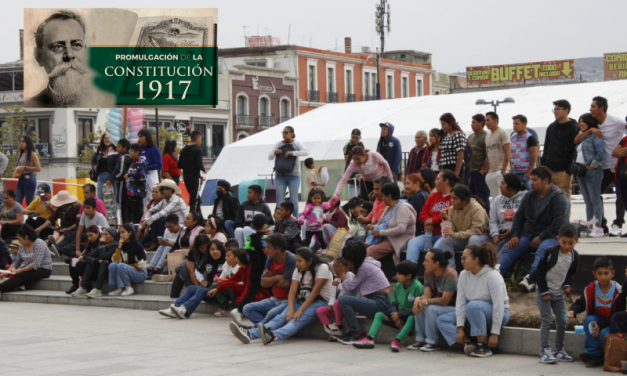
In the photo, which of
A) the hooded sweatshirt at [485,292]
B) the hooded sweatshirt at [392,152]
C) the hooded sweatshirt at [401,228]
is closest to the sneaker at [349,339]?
the hooded sweatshirt at [485,292]

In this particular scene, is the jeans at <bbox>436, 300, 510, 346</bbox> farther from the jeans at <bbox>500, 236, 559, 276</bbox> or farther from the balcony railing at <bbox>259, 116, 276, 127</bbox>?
the balcony railing at <bbox>259, 116, 276, 127</bbox>

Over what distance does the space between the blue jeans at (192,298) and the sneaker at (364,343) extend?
290cm

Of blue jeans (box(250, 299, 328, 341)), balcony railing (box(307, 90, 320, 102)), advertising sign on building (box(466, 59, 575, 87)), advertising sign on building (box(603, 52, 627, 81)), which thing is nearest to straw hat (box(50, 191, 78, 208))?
blue jeans (box(250, 299, 328, 341))

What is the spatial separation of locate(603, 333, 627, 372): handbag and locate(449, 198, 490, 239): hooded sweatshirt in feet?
8.39

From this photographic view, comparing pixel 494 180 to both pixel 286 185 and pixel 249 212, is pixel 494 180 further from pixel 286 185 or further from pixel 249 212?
pixel 286 185

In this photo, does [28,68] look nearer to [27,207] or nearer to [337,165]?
[27,207]

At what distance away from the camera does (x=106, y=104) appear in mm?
20344

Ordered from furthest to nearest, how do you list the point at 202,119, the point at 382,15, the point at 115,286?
the point at 382,15
the point at 202,119
the point at 115,286

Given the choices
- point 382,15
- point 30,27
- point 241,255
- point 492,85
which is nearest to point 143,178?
point 241,255

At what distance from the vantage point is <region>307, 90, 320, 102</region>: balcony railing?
235 feet

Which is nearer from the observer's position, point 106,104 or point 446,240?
point 446,240

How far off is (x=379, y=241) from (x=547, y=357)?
322 centimetres

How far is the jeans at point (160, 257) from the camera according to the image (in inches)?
508

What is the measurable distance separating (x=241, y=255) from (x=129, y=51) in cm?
1176
